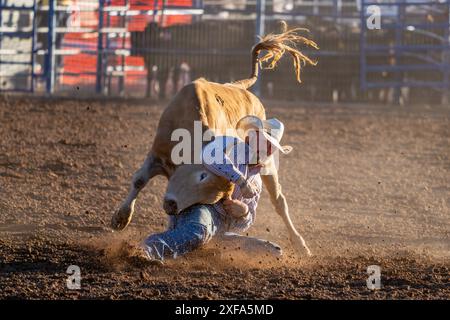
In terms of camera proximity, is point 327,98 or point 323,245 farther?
point 327,98

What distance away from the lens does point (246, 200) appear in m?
6.14

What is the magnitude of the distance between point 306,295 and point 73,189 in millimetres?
3750

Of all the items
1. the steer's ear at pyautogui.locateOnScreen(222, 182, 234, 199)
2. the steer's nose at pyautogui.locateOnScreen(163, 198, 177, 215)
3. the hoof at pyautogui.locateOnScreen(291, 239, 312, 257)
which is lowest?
the hoof at pyautogui.locateOnScreen(291, 239, 312, 257)

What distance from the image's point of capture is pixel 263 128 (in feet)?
19.3

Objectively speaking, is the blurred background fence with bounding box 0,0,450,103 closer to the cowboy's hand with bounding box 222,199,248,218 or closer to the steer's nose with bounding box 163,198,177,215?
the cowboy's hand with bounding box 222,199,248,218

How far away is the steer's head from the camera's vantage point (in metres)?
5.61

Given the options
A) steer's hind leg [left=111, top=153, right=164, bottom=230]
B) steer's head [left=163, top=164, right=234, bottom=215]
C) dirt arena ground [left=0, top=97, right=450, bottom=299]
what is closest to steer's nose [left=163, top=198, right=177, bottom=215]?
steer's head [left=163, top=164, right=234, bottom=215]

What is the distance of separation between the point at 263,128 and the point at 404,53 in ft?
35.4

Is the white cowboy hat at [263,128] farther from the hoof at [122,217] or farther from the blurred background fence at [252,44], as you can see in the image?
the blurred background fence at [252,44]

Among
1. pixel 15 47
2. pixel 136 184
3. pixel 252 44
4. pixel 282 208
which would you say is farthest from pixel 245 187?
pixel 15 47

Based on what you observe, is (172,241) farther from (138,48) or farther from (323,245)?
(138,48)

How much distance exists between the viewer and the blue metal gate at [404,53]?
52.3 feet
